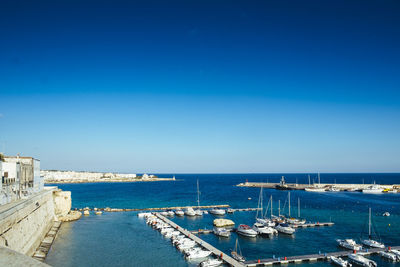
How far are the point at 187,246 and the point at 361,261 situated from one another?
19.6 m

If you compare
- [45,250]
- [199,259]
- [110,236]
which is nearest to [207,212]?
[110,236]

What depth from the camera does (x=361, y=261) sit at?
30828 mm

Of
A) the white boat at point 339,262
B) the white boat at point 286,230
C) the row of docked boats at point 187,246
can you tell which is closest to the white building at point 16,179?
the row of docked boats at point 187,246

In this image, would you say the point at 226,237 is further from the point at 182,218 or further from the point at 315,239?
the point at 182,218

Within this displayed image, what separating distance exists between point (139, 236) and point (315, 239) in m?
26.0

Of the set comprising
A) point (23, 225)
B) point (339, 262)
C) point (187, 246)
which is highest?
point (23, 225)

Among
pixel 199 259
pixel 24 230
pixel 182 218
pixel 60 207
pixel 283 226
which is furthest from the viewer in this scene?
pixel 182 218

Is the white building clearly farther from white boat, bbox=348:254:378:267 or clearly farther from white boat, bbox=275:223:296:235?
white boat, bbox=348:254:378:267

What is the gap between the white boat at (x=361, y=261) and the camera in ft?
99.6

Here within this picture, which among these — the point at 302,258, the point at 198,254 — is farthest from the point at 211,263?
the point at 302,258

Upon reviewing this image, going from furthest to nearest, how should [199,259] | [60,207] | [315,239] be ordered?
1. [60,207]
2. [315,239]
3. [199,259]

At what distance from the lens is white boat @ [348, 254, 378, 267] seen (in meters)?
30.4

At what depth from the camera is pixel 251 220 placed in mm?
57094

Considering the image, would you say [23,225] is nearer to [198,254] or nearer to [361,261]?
[198,254]
